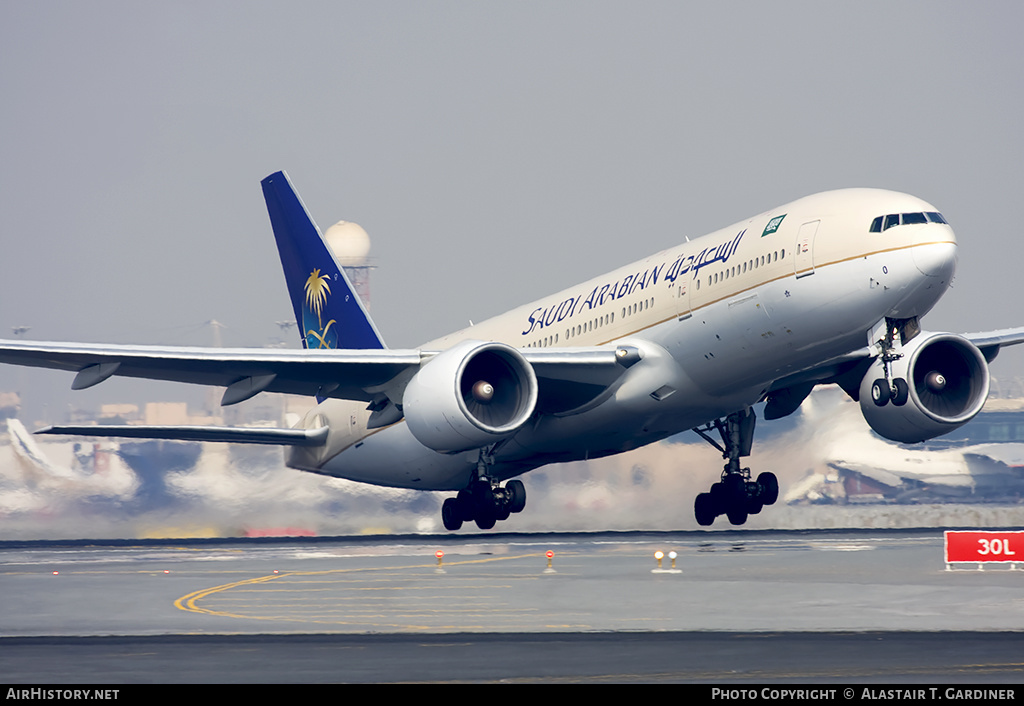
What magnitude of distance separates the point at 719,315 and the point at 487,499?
8.57 meters

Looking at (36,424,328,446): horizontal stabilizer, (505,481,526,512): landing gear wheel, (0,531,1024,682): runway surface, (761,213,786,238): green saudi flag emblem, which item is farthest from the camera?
(36,424,328,446): horizontal stabilizer

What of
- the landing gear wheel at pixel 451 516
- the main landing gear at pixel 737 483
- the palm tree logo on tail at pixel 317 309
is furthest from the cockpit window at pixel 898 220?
the palm tree logo on tail at pixel 317 309

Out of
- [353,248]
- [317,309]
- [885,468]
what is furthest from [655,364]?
[353,248]

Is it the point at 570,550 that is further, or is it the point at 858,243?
the point at 570,550

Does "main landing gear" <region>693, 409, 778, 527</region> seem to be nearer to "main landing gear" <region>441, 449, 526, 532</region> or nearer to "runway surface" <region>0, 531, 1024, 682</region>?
"runway surface" <region>0, 531, 1024, 682</region>

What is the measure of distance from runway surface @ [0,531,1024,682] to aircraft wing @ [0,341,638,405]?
438cm

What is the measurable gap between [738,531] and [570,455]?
9.63 meters

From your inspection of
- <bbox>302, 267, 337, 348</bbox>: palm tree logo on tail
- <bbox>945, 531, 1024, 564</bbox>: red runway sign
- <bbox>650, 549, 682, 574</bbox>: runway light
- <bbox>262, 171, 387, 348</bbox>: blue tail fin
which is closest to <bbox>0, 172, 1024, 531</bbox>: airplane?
<bbox>262, 171, 387, 348</bbox>: blue tail fin

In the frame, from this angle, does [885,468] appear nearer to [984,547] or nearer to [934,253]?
[984,547]

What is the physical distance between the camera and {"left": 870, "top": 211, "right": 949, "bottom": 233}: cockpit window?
27781mm
